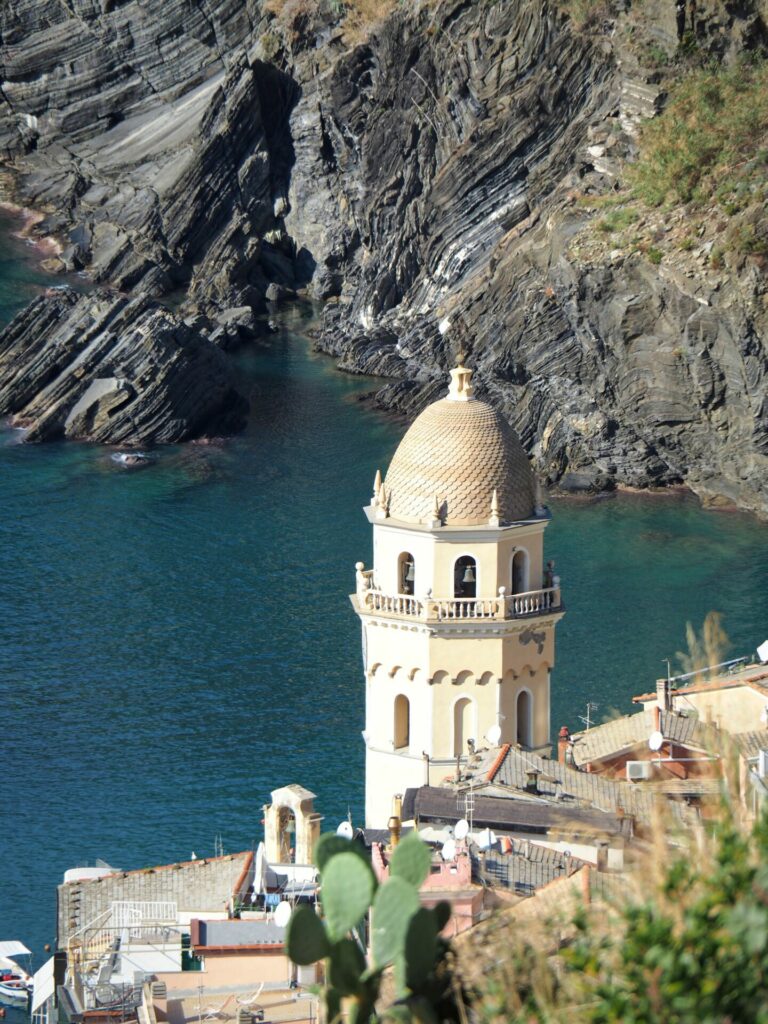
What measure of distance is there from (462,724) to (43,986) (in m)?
9.01

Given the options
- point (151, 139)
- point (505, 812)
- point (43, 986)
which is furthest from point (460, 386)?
point (151, 139)

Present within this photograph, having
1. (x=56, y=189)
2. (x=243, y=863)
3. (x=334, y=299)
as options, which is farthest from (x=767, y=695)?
(x=56, y=189)

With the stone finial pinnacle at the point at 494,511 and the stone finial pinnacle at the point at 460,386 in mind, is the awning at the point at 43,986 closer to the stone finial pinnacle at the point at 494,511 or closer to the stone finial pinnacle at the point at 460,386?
the stone finial pinnacle at the point at 494,511

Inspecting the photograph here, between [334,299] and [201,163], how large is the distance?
9.80 metres

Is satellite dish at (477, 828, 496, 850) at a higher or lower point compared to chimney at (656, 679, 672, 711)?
lower

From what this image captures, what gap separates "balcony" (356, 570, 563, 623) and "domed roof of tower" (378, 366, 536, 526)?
1.42m

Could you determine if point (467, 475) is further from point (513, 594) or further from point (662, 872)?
point (662, 872)

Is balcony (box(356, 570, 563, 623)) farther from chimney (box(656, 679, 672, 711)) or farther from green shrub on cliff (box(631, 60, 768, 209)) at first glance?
green shrub on cliff (box(631, 60, 768, 209))

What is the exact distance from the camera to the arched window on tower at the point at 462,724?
51.6 metres

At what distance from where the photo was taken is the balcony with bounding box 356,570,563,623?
50688 mm

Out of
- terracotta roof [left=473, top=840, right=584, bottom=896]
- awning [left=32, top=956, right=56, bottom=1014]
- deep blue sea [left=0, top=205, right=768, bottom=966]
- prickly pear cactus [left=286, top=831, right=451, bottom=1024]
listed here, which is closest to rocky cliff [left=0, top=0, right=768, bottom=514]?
deep blue sea [left=0, top=205, right=768, bottom=966]

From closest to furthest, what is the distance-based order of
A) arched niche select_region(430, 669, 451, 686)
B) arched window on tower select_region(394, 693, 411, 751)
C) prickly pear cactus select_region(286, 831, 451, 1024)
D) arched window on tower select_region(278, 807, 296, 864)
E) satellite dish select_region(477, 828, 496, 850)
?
prickly pear cactus select_region(286, 831, 451, 1024) < satellite dish select_region(477, 828, 496, 850) < arched window on tower select_region(278, 807, 296, 864) < arched niche select_region(430, 669, 451, 686) < arched window on tower select_region(394, 693, 411, 751)

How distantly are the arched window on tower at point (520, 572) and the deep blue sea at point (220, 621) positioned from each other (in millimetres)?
13966

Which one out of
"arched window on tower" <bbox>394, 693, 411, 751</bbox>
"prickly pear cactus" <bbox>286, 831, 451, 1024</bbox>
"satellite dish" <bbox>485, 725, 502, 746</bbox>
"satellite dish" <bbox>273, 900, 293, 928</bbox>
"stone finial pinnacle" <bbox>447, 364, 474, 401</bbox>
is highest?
"stone finial pinnacle" <bbox>447, 364, 474, 401</bbox>
